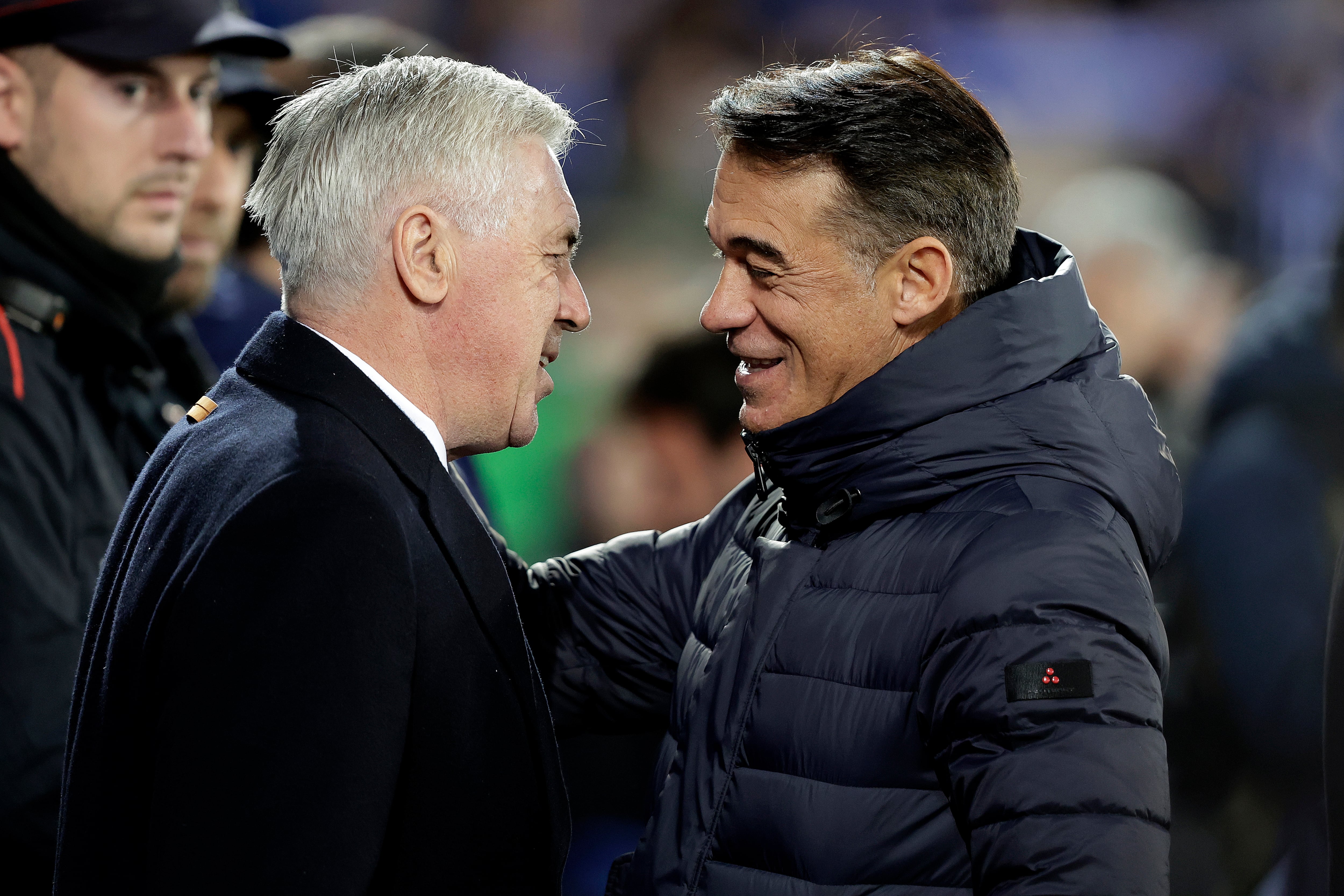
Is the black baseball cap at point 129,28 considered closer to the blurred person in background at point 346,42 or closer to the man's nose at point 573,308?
the blurred person in background at point 346,42

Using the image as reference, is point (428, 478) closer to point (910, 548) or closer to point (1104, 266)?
point (910, 548)

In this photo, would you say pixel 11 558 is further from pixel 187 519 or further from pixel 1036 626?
pixel 1036 626

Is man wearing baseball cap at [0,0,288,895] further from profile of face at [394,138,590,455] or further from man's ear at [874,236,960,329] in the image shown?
man's ear at [874,236,960,329]

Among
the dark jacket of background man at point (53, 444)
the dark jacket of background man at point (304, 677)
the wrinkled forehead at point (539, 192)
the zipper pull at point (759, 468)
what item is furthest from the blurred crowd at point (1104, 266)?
the dark jacket of background man at point (304, 677)

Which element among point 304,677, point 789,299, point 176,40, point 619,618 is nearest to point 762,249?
point 789,299

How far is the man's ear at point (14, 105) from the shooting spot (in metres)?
2.29

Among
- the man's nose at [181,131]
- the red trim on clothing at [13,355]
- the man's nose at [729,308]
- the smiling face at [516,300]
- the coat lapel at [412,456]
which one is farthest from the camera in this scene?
the man's nose at [181,131]

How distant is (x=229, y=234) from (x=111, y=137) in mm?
821

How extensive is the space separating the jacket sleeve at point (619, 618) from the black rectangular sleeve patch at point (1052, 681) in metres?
0.69

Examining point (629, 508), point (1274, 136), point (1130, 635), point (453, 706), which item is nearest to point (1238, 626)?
point (1274, 136)

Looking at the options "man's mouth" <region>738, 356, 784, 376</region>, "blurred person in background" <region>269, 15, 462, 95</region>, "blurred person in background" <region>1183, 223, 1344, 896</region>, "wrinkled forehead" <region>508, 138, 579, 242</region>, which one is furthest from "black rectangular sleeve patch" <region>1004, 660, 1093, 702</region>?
"blurred person in background" <region>269, 15, 462, 95</region>

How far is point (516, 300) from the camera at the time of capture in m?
1.42

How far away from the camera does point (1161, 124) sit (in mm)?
3049

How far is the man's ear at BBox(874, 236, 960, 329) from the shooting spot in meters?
1.50
